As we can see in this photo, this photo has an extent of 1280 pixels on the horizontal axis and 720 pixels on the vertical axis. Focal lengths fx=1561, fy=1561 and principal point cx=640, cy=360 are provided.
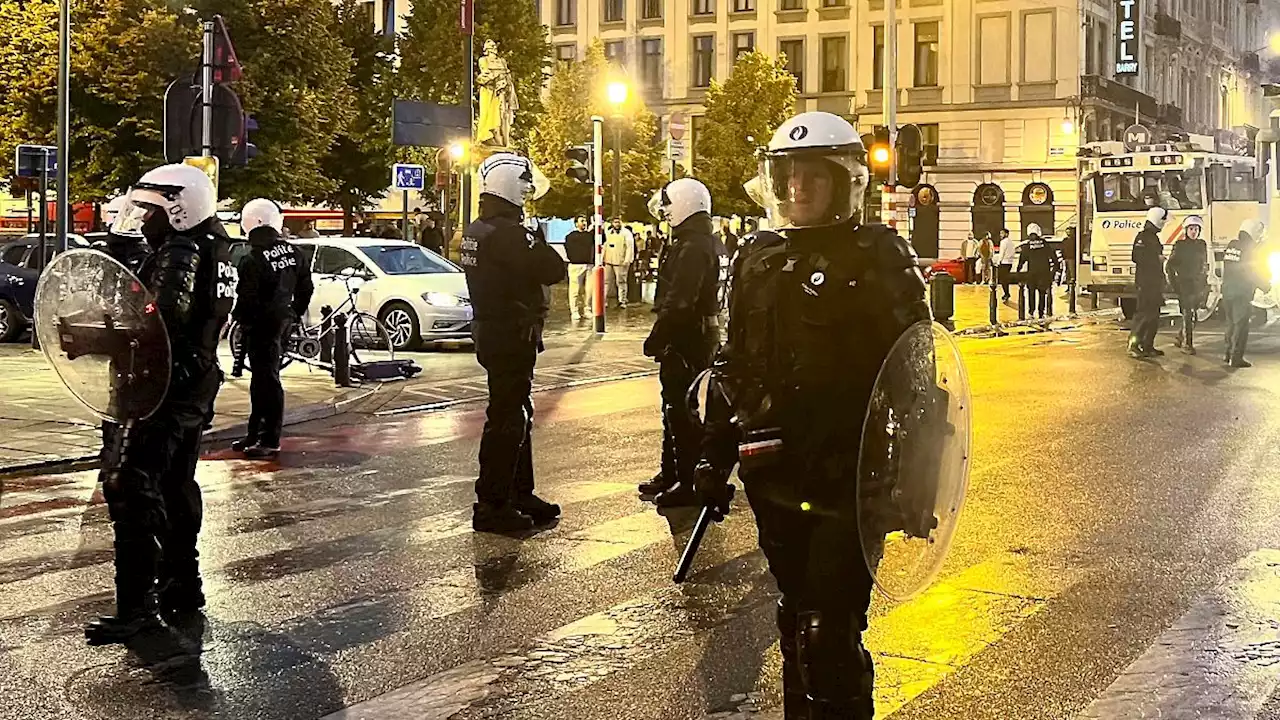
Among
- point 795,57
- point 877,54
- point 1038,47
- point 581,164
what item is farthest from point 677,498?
point 795,57

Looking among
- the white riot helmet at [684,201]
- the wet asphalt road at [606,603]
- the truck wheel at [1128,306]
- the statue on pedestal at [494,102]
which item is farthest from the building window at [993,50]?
the white riot helmet at [684,201]

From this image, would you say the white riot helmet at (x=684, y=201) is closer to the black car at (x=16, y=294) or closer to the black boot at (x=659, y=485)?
the black boot at (x=659, y=485)

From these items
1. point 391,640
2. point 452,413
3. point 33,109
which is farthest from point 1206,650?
point 33,109

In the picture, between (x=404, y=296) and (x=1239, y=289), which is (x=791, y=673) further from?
(x=404, y=296)

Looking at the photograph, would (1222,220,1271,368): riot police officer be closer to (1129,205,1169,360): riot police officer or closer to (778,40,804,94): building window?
(1129,205,1169,360): riot police officer

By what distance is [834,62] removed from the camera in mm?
63531

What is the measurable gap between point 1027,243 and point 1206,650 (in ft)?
77.7

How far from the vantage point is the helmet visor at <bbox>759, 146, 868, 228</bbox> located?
407 centimetres

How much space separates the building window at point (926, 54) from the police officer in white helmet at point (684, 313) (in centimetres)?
5300

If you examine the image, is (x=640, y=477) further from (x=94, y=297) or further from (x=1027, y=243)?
(x=1027, y=243)

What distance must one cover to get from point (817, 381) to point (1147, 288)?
1656 cm

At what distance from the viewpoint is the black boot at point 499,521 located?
8141 millimetres

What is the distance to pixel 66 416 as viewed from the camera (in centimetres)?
1324

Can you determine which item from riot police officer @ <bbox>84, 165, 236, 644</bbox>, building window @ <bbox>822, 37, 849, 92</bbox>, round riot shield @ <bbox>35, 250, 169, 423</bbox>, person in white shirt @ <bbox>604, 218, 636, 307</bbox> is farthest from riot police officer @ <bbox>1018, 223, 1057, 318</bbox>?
building window @ <bbox>822, 37, 849, 92</bbox>
